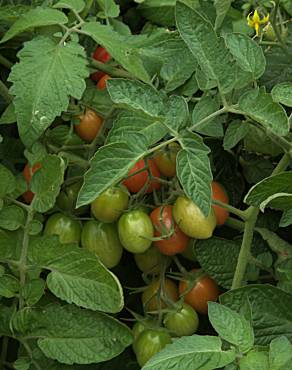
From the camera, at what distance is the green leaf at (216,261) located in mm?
994

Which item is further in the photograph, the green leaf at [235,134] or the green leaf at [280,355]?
the green leaf at [235,134]

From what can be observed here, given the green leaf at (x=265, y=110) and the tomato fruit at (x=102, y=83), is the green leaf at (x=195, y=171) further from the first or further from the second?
the tomato fruit at (x=102, y=83)

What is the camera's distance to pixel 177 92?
3.32 feet

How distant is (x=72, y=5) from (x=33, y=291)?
0.35 metres

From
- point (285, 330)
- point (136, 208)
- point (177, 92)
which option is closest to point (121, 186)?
point (136, 208)

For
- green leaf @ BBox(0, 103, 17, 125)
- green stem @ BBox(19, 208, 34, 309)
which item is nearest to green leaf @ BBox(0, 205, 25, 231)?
green stem @ BBox(19, 208, 34, 309)

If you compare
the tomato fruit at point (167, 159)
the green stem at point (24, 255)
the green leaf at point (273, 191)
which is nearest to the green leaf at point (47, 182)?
the green stem at point (24, 255)

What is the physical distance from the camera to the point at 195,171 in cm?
82

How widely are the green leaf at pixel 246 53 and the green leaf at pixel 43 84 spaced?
168 millimetres

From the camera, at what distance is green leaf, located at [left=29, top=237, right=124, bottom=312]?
912mm

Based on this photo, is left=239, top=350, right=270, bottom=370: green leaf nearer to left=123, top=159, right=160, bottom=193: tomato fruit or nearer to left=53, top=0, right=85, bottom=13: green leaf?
left=123, top=159, right=160, bottom=193: tomato fruit

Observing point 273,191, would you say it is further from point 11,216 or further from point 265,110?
point 11,216

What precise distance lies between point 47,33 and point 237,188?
0.32 m

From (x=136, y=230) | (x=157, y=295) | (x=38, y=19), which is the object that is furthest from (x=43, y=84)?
(x=157, y=295)
